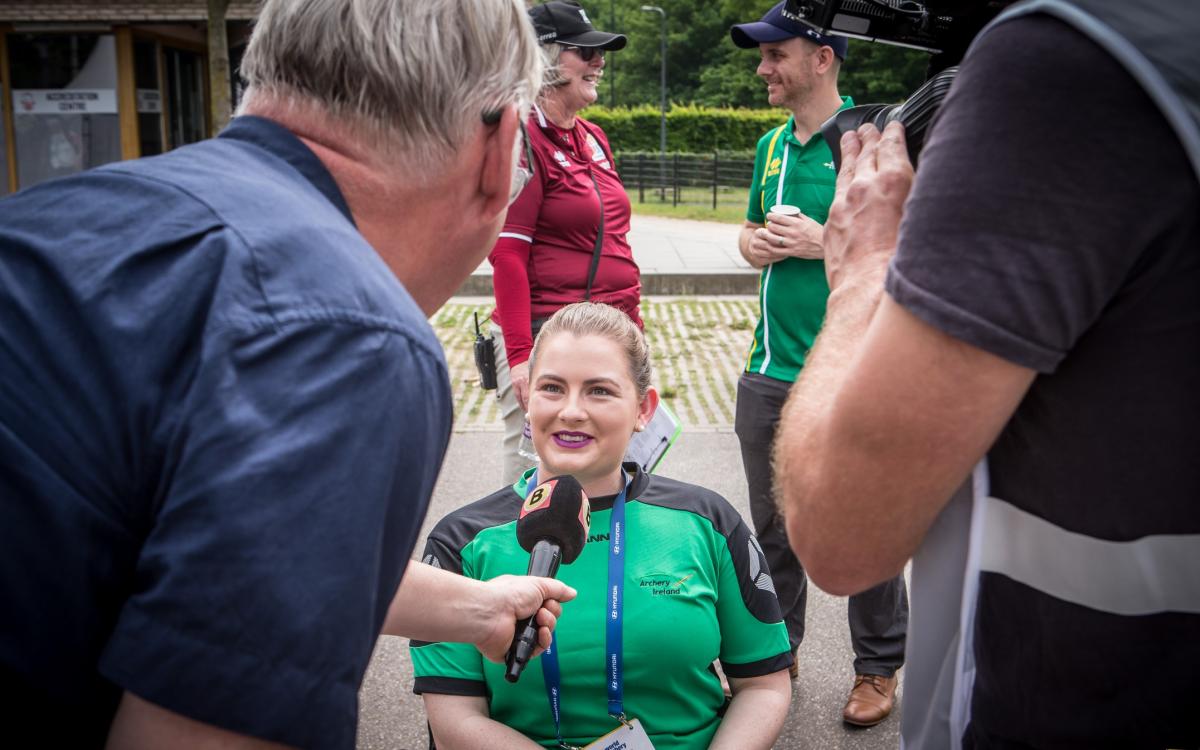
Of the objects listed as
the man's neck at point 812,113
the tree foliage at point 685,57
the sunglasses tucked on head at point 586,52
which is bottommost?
the tree foliage at point 685,57

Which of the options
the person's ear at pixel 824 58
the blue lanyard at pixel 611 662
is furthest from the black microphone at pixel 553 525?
the person's ear at pixel 824 58

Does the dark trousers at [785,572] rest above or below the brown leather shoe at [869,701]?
above

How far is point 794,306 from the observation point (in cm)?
371

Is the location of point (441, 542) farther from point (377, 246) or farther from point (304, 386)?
point (304, 386)

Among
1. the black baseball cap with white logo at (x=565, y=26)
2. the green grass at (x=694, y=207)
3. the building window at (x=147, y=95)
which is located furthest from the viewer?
the green grass at (x=694, y=207)

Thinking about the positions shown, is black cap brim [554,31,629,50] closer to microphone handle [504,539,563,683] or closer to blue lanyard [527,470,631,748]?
blue lanyard [527,470,631,748]

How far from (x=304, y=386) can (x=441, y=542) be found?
164 centimetres

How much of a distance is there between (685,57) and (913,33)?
68.0 metres

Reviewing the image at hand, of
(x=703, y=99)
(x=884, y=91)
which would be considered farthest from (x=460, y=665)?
(x=703, y=99)

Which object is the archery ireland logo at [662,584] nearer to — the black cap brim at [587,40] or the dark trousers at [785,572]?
the dark trousers at [785,572]

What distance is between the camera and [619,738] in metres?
2.38

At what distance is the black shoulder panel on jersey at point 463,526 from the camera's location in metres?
2.54

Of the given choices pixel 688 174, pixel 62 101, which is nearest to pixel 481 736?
pixel 62 101

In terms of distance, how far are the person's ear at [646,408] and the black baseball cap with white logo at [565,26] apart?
1783 mm
